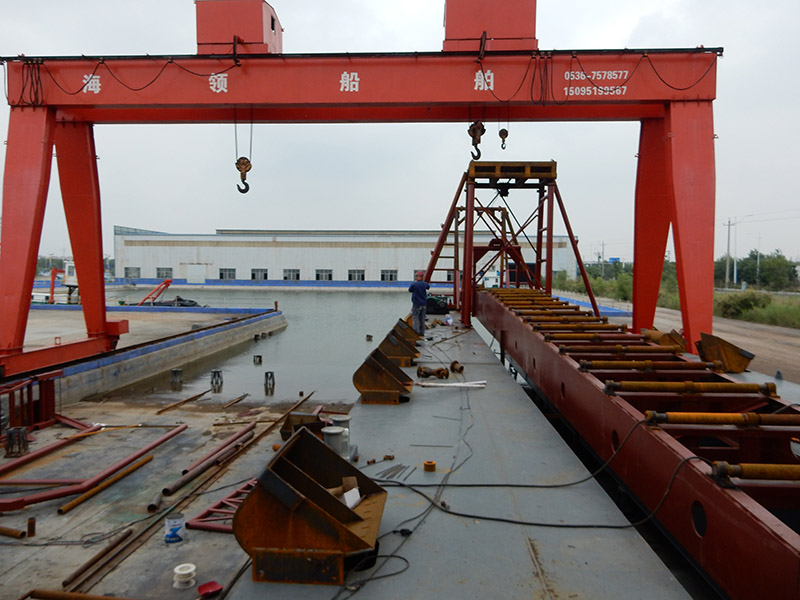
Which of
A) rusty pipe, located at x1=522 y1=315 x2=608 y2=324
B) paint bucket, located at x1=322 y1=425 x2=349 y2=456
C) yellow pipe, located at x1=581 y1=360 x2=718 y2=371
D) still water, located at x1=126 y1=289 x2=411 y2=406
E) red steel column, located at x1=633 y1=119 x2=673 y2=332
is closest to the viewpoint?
paint bucket, located at x1=322 y1=425 x2=349 y2=456

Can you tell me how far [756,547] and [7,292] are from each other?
10.1 meters

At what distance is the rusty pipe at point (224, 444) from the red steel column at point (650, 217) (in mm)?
7109

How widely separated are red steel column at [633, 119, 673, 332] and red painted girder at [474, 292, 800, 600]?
556cm

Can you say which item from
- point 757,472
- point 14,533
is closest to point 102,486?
point 14,533

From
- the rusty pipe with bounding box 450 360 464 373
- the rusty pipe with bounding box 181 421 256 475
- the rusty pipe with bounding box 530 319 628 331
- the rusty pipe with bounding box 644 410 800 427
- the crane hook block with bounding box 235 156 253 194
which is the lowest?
the rusty pipe with bounding box 181 421 256 475

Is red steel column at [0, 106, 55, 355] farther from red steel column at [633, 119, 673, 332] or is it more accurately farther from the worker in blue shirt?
red steel column at [633, 119, 673, 332]

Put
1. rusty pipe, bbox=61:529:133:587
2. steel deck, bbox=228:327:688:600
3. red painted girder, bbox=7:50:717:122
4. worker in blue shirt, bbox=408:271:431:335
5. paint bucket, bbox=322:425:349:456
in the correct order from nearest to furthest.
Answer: steel deck, bbox=228:327:688:600 → paint bucket, bbox=322:425:349:456 → rusty pipe, bbox=61:529:133:587 → red painted girder, bbox=7:50:717:122 → worker in blue shirt, bbox=408:271:431:335

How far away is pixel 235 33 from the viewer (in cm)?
822

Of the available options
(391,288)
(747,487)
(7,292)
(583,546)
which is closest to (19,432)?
(7,292)

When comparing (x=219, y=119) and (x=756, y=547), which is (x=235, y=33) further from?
(x=756, y=547)

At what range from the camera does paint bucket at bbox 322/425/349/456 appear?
11.9ft

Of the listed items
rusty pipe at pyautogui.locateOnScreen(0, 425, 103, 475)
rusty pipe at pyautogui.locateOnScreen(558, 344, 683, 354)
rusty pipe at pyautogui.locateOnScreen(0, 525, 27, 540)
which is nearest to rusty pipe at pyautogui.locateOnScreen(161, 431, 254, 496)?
rusty pipe at pyautogui.locateOnScreen(0, 525, 27, 540)

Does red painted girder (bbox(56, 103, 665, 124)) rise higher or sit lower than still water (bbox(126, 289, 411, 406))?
higher

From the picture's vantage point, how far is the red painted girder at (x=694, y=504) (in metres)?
1.99
